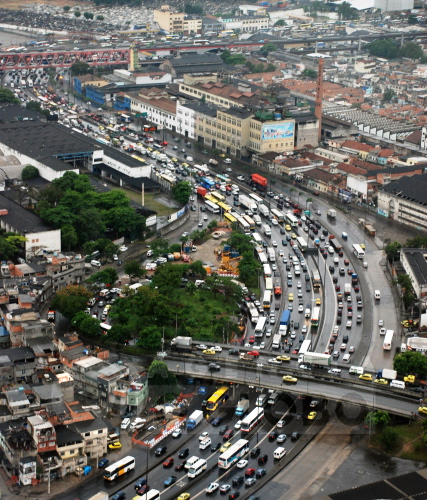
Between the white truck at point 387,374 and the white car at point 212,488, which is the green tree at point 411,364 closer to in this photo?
the white truck at point 387,374

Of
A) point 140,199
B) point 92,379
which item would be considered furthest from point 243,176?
point 92,379

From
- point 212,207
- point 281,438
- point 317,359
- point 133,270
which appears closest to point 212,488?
point 281,438

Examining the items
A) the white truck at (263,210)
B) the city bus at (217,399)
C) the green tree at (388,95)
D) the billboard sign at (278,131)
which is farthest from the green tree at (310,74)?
the city bus at (217,399)

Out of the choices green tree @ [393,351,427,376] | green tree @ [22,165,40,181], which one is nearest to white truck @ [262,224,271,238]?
green tree @ [22,165,40,181]

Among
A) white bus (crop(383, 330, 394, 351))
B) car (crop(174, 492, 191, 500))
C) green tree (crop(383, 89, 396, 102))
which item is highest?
green tree (crop(383, 89, 396, 102))

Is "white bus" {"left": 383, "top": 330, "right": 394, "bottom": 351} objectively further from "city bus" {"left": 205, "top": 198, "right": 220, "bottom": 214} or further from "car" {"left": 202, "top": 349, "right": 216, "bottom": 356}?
"city bus" {"left": 205, "top": 198, "right": 220, "bottom": 214}

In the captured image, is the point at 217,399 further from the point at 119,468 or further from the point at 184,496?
the point at 184,496
